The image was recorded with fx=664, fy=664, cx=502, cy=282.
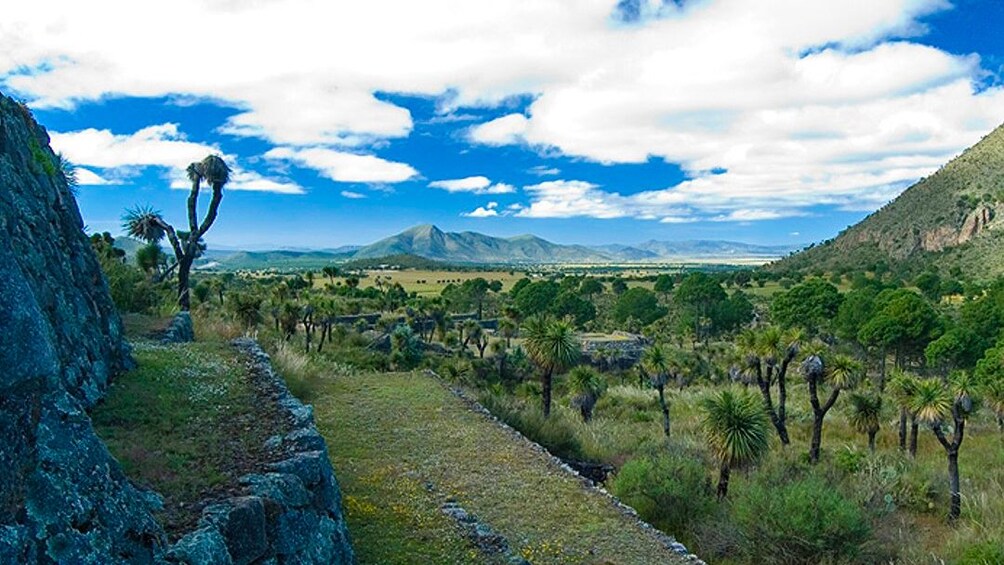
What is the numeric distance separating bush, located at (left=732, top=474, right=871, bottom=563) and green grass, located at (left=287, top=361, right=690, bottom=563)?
A: 5013mm

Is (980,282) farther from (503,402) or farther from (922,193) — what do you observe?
(503,402)

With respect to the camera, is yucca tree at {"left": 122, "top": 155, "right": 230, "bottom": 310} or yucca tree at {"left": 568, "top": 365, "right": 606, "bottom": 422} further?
yucca tree at {"left": 568, "top": 365, "right": 606, "bottom": 422}

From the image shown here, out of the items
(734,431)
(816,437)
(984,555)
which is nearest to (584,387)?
(816,437)

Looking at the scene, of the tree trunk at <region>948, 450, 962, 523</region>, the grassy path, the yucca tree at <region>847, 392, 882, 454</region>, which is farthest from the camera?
the yucca tree at <region>847, 392, 882, 454</region>

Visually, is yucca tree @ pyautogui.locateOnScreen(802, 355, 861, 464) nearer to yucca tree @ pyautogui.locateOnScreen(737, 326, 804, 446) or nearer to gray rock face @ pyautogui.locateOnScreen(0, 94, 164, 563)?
yucca tree @ pyautogui.locateOnScreen(737, 326, 804, 446)

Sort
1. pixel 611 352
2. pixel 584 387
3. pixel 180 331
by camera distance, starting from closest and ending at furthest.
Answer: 1. pixel 180 331
2. pixel 584 387
3. pixel 611 352

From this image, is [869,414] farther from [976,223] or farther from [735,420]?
[976,223]

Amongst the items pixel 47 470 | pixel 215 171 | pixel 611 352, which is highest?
pixel 215 171

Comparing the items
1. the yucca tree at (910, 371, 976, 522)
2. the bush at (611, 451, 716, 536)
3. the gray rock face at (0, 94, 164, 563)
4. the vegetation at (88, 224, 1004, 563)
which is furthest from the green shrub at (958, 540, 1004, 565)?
the gray rock face at (0, 94, 164, 563)

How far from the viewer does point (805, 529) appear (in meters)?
14.9

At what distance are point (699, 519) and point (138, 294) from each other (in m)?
17.5

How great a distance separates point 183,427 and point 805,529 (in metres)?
13.3

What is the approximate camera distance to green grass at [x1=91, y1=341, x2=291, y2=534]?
6.28 m

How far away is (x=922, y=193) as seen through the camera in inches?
4257
